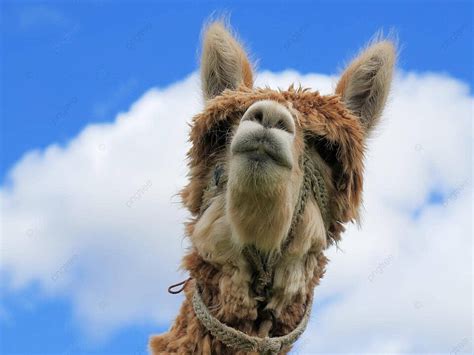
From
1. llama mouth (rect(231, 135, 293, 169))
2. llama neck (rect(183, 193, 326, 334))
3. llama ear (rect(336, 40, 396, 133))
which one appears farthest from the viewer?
llama ear (rect(336, 40, 396, 133))

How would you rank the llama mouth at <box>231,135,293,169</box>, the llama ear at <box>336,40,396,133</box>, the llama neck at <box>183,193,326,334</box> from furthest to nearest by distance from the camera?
1. the llama ear at <box>336,40,396,133</box>
2. the llama neck at <box>183,193,326,334</box>
3. the llama mouth at <box>231,135,293,169</box>

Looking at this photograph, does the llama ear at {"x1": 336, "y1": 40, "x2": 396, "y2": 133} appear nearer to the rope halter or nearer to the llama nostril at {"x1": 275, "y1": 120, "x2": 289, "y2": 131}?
the rope halter

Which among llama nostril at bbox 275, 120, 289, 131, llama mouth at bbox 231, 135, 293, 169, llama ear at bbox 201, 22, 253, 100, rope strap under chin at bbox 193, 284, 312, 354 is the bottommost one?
rope strap under chin at bbox 193, 284, 312, 354

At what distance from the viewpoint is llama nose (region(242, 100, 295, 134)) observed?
9.76 ft

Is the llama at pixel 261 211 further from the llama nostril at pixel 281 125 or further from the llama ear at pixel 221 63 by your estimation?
the llama ear at pixel 221 63

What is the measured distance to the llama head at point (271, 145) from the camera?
Result: 296cm

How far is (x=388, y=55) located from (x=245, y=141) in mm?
1434

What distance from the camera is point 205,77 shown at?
3.98 meters

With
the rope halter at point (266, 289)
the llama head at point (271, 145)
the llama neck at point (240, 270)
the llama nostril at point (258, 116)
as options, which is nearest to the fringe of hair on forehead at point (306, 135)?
the llama head at point (271, 145)

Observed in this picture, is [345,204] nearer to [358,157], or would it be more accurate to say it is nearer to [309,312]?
[358,157]

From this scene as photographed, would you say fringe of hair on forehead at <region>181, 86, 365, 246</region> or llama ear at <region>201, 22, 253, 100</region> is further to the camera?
llama ear at <region>201, 22, 253, 100</region>

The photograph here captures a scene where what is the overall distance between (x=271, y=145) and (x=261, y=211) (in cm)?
32

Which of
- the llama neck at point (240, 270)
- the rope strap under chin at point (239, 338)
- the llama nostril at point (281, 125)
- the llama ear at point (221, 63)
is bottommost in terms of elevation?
the rope strap under chin at point (239, 338)

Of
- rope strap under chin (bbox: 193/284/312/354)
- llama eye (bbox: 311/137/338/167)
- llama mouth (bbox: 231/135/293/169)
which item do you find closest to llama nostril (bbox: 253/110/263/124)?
llama mouth (bbox: 231/135/293/169)
